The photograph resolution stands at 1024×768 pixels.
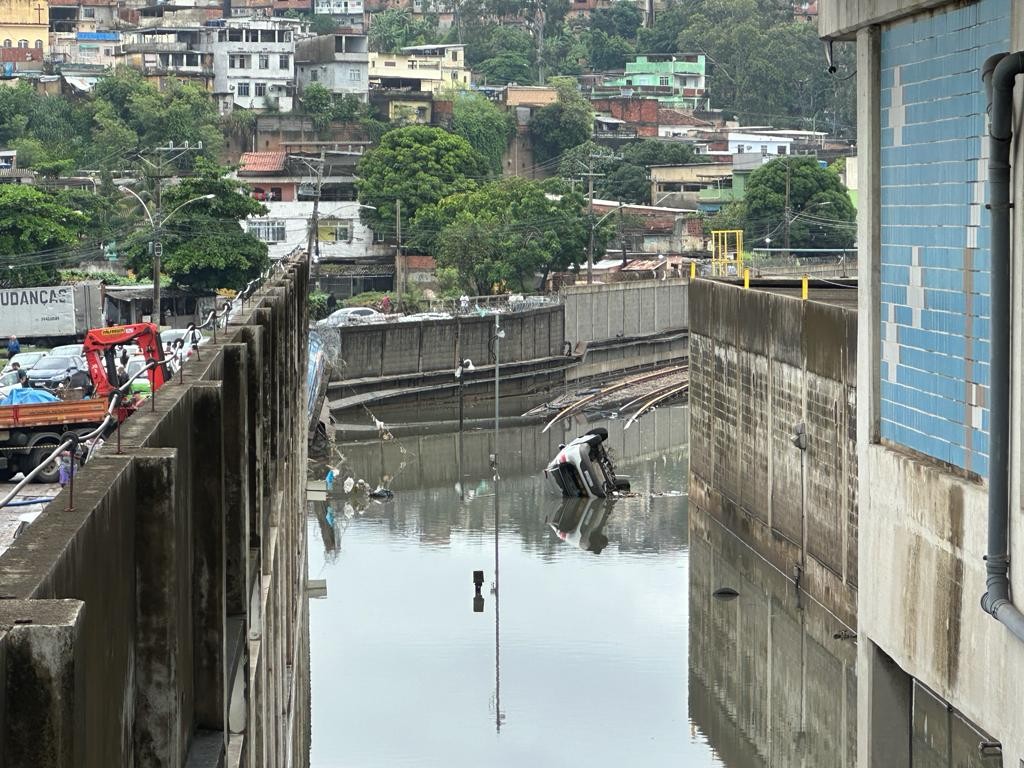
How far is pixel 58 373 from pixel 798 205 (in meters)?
50.1

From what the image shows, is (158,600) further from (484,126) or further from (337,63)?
(337,63)

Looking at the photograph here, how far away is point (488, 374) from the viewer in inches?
2313

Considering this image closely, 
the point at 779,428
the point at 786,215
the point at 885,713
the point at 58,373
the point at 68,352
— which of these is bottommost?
the point at 779,428

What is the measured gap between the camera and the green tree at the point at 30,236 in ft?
191

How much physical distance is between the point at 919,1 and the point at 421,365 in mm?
48222

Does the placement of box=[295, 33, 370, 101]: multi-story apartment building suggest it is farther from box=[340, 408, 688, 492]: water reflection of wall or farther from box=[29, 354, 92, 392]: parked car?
box=[29, 354, 92, 392]: parked car

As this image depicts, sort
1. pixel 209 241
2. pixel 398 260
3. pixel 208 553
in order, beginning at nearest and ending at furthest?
pixel 208 553 → pixel 209 241 → pixel 398 260

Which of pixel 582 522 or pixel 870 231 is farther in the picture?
pixel 582 522

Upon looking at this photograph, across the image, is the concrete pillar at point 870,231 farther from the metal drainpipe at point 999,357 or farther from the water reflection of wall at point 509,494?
the water reflection of wall at point 509,494

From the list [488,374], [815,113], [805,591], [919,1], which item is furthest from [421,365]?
[815,113]

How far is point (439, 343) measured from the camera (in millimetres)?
58344

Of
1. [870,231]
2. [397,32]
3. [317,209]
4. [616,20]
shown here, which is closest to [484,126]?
[317,209]

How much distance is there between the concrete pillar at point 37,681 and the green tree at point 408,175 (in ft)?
234

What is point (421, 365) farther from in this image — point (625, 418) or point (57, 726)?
point (57, 726)
